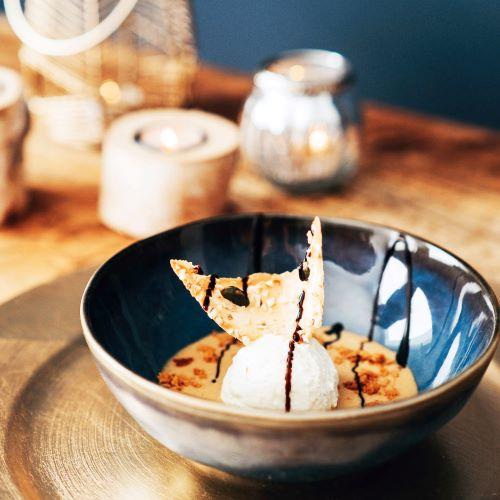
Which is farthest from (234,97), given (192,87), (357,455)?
(357,455)

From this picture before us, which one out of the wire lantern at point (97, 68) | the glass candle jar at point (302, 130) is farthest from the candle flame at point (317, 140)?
the wire lantern at point (97, 68)

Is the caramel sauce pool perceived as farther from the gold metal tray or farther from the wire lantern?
the wire lantern

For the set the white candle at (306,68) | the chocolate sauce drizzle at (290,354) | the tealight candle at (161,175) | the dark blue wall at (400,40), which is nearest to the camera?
the chocolate sauce drizzle at (290,354)

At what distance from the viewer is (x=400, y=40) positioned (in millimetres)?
1628

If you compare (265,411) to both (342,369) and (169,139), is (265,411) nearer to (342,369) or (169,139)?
(342,369)

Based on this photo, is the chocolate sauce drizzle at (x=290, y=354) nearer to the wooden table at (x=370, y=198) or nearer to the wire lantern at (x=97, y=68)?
the wooden table at (x=370, y=198)

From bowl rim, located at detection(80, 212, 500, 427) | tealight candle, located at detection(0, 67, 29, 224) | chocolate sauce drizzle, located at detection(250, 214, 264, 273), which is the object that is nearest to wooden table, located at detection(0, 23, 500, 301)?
tealight candle, located at detection(0, 67, 29, 224)

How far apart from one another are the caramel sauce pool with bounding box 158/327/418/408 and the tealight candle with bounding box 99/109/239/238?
0.90ft

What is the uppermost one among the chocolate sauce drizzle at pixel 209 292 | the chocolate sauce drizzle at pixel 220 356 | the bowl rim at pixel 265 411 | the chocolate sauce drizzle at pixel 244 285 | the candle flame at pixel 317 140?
the bowl rim at pixel 265 411

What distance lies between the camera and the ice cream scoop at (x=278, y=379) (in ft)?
1.89

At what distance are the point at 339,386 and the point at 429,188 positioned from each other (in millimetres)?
595

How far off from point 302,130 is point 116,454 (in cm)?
63

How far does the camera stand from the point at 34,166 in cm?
117

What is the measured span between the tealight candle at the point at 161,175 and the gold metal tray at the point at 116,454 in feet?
0.98
